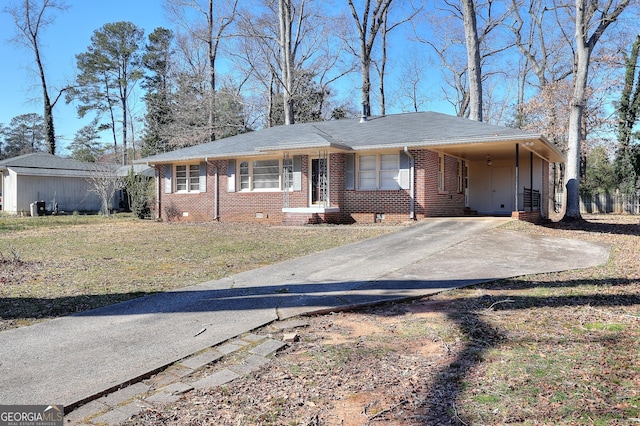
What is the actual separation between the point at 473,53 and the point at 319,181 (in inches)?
412

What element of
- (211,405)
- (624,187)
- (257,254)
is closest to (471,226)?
(257,254)

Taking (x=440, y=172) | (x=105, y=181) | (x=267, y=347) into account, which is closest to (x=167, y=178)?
(x=105, y=181)

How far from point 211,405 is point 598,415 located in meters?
2.40

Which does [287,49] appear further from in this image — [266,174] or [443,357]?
[443,357]

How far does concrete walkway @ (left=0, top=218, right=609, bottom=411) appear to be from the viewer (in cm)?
364

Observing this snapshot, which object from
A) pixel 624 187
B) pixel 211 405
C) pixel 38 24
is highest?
pixel 38 24

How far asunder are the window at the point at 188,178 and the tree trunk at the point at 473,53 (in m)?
12.9

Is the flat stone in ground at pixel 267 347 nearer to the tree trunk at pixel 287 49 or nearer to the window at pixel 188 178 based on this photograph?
the window at pixel 188 178

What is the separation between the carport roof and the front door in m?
0.92

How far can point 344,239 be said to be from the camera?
38.9 ft

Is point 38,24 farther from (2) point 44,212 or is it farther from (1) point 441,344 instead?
(1) point 441,344

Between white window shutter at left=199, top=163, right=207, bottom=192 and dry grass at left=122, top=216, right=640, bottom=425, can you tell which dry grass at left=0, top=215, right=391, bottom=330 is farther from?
white window shutter at left=199, top=163, right=207, bottom=192

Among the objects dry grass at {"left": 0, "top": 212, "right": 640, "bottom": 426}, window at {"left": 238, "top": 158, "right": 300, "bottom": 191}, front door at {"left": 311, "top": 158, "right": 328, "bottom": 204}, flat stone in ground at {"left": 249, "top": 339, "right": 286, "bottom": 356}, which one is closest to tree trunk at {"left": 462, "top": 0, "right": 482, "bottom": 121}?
front door at {"left": 311, "top": 158, "right": 328, "bottom": 204}

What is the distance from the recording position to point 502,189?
1972cm
